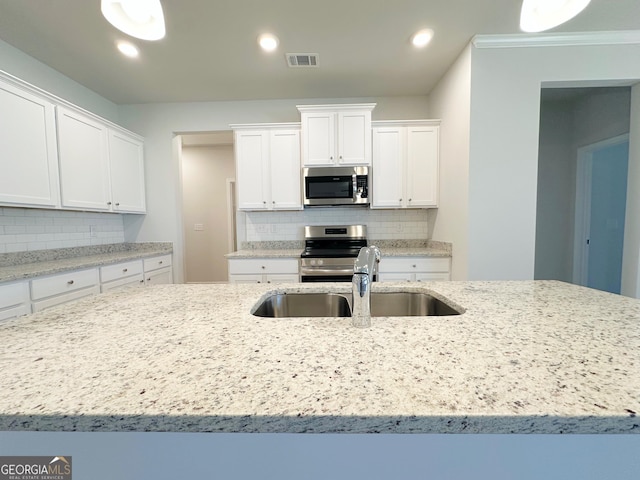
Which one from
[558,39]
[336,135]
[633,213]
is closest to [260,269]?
[336,135]

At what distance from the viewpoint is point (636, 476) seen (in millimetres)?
480

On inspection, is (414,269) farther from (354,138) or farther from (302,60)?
(302,60)

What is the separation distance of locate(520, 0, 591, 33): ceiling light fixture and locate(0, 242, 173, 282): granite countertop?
3.16 m

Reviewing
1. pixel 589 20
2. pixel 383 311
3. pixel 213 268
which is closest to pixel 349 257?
pixel 383 311

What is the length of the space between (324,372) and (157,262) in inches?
132

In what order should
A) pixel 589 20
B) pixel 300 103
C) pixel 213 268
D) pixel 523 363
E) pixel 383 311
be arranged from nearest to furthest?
pixel 523 363 < pixel 383 311 < pixel 589 20 < pixel 300 103 < pixel 213 268

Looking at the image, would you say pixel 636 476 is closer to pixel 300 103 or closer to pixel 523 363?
pixel 523 363

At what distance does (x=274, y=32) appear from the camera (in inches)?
85.1

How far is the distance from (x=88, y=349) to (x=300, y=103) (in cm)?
332

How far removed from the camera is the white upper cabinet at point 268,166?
304 cm

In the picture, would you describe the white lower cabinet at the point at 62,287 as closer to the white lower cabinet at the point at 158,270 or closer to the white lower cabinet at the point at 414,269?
the white lower cabinet at the point at 158,270

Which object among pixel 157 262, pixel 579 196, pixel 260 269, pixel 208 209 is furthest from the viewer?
pixel 208 209

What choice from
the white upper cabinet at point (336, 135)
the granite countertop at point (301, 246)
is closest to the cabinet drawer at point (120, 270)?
the granite countertop at point (301, 246)

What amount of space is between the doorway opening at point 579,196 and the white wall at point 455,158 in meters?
1.60
